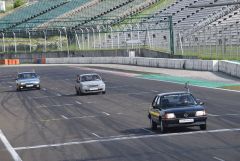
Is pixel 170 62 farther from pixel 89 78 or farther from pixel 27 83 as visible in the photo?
pixel 89 78

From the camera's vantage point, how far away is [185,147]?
18.3 m

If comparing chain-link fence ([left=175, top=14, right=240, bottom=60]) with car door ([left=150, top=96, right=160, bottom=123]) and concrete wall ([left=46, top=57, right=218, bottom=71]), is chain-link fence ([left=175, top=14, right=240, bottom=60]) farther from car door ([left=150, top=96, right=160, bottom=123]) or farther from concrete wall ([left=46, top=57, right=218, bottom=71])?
car door ([left=150, top=96, right=160, bottom=123])

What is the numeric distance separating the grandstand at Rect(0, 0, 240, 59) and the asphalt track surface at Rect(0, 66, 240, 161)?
31.1ft

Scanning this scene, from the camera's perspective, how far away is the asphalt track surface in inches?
702

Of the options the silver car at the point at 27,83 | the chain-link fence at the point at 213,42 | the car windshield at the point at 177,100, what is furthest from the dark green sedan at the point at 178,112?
the chain-link fence at the point at 213,42

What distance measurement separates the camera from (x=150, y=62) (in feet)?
234

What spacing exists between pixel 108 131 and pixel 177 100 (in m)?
2.87

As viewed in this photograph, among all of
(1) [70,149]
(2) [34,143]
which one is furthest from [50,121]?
(1) [70,149]

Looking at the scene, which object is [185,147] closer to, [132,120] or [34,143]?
[34,143]

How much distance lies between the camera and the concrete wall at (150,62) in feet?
187

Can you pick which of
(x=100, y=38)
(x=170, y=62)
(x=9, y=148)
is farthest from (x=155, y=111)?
(x=100, y=38)

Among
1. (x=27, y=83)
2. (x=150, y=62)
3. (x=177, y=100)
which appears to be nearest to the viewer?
→ (x=177, y=100)

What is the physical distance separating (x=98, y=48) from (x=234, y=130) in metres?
67.7

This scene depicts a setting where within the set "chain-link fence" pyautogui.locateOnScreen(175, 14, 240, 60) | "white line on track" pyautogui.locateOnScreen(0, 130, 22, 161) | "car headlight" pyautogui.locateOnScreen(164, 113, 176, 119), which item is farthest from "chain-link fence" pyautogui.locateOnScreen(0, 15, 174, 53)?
"car headlight" pyautogui.locateOnScreen(164, 113, 176, 119)
